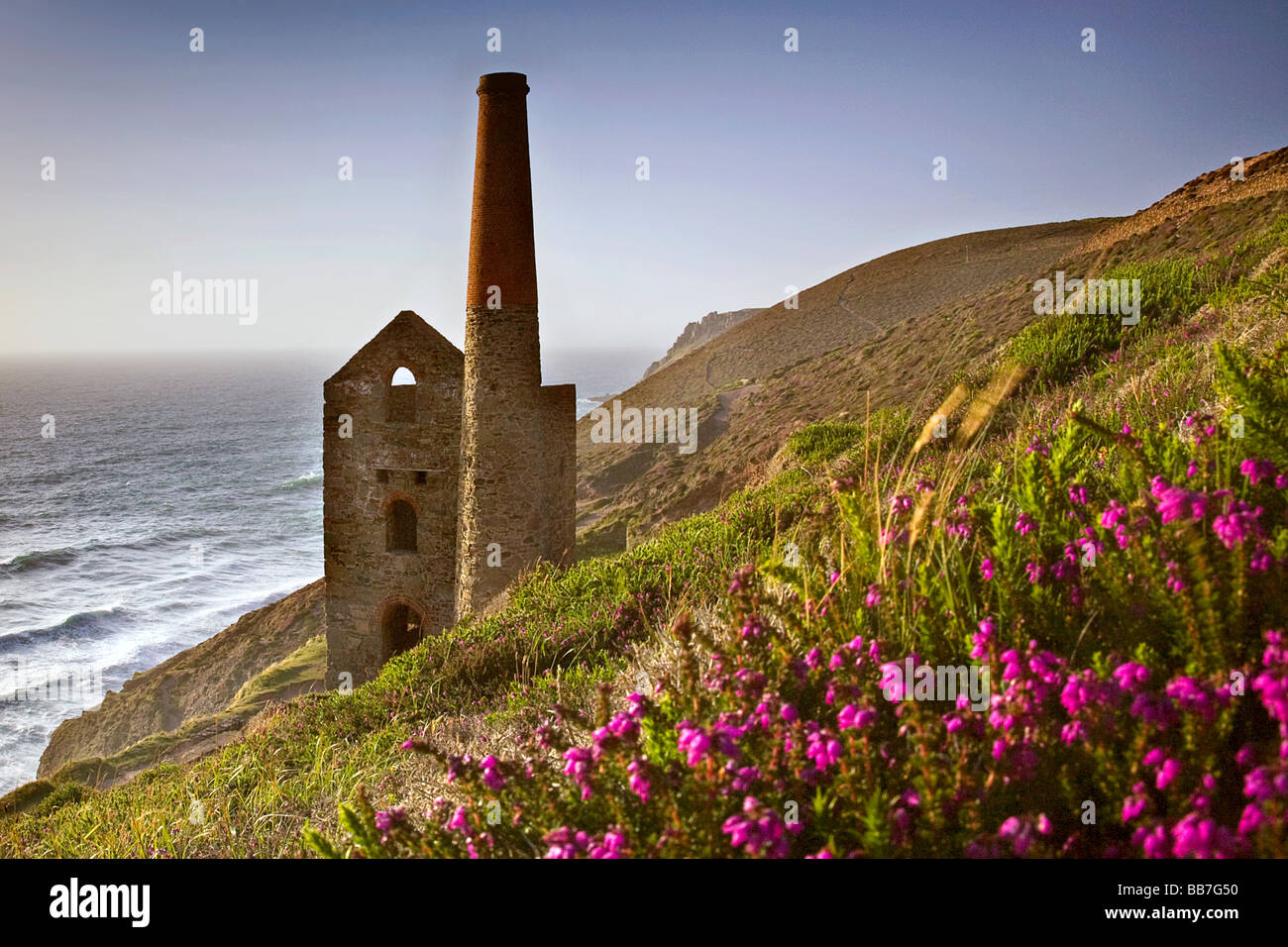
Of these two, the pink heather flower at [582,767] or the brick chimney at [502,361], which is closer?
the pink heather flower at [582,767]

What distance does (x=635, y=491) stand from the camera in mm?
32562

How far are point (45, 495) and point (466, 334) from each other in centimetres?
6844

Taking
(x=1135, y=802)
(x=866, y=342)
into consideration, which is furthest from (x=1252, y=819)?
(x=866, y=342)

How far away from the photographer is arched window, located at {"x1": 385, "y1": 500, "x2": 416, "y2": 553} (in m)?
18.1

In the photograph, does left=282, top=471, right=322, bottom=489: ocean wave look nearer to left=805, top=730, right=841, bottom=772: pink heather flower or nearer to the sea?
the sea

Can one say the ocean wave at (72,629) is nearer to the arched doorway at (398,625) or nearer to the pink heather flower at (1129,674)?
the arched doorway at (398,625)

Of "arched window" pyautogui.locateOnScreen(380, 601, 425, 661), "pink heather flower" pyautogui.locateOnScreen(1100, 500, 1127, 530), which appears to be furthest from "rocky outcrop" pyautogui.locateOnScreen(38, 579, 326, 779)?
"pink heather flower" pyautogui.locateOnScreen(1100, 500, 1127, 530)

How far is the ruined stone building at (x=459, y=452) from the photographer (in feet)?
49.9

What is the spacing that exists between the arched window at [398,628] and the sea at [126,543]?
13.9m

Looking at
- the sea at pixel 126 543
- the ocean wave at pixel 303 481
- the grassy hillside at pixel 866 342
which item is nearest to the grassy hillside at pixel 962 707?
the grassy hillside at pixel 866 342

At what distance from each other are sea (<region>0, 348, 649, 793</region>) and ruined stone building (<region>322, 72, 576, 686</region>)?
1438cm

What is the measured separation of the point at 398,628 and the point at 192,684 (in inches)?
527
